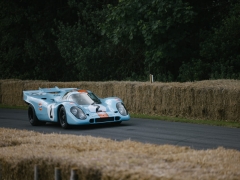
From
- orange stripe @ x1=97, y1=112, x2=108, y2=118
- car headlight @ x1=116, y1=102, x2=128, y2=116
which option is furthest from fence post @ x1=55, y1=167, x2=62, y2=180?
car headlight @ x1=116, y1=102, x2=128, y2=116

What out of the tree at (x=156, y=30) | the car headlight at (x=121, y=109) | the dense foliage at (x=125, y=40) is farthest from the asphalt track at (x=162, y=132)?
the tree at (x=156, y=30)

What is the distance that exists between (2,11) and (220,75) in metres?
22.2

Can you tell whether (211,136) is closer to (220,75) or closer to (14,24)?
(220,75)

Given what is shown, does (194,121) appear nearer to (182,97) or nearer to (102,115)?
(182,97)

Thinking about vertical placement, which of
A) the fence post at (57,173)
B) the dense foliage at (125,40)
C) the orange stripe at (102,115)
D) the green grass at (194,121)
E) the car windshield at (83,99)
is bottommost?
the green grass at (194,121)

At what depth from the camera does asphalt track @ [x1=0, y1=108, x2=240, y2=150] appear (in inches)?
472

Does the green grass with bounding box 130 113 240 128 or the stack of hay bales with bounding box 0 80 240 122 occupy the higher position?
the stack of hay bales with bounding box 0 80 240 122

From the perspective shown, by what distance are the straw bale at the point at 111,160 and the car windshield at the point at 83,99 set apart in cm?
758

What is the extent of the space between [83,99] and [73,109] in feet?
3.38

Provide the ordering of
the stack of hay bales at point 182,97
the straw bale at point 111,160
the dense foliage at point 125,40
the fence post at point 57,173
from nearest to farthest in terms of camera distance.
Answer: the straw bale at point 111,160
the fence post at point 57,173
the stack of hay bales at point 182,97
the dense foliage at point 125,40

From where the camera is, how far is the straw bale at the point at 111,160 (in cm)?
543

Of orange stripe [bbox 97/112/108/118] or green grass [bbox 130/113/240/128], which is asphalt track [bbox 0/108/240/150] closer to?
orange stripe [bbox 97/112/108/118]

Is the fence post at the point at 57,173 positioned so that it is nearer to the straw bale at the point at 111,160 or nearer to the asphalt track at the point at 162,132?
the straw bale at the point at 111,160

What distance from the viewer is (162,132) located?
46.2 ft
